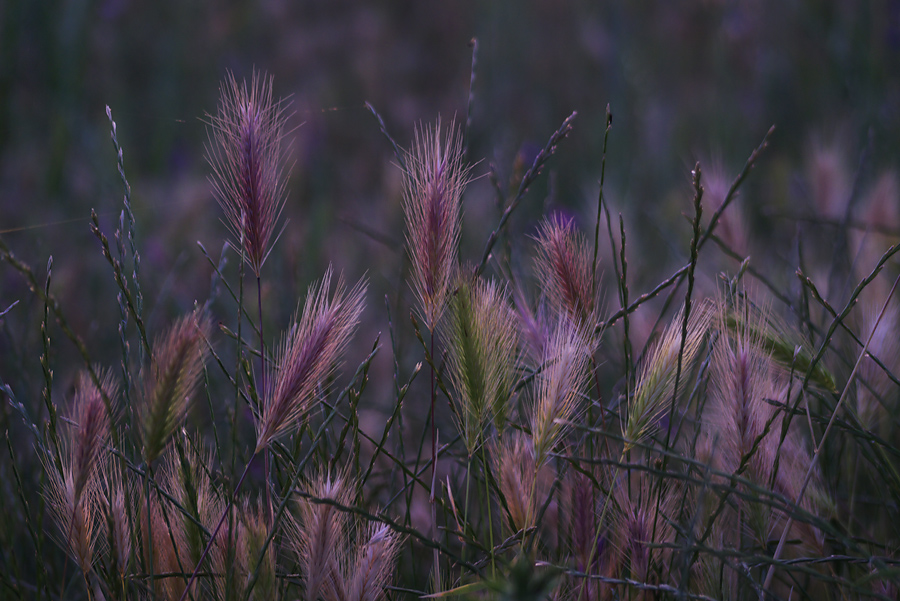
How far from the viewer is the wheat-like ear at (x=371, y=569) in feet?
1.48

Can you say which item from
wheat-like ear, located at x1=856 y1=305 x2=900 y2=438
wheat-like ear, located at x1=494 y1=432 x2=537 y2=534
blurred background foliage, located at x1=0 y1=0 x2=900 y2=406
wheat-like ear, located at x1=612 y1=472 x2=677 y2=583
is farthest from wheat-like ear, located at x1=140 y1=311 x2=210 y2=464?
wheat-like ear, located at x1=856 y1=305 x2=900 y2=438

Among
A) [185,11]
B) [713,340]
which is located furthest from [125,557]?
[185,11]

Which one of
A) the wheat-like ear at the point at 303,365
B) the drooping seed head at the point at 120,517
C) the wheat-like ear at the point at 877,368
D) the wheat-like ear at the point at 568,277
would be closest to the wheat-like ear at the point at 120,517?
the drooping seed head at the point at 120,517

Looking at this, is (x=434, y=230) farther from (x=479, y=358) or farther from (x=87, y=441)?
(x=87, y=441)

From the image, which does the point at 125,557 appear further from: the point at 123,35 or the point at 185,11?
the point at 123,35

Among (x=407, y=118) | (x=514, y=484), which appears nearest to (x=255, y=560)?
(x=514, y=484)

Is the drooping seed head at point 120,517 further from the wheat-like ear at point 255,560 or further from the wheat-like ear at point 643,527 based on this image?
the wheat-like ear at point 643,527

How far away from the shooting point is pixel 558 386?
47cm

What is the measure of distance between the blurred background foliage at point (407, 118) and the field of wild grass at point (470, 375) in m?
0.02

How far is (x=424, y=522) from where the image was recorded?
0.82m

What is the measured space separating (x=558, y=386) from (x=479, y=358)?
63 mm

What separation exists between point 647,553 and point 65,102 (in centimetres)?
188

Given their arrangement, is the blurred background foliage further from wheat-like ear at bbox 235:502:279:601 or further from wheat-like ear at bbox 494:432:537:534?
wheat-like ear at bbox 235:502:279:601

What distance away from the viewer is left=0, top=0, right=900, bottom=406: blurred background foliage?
146cm
